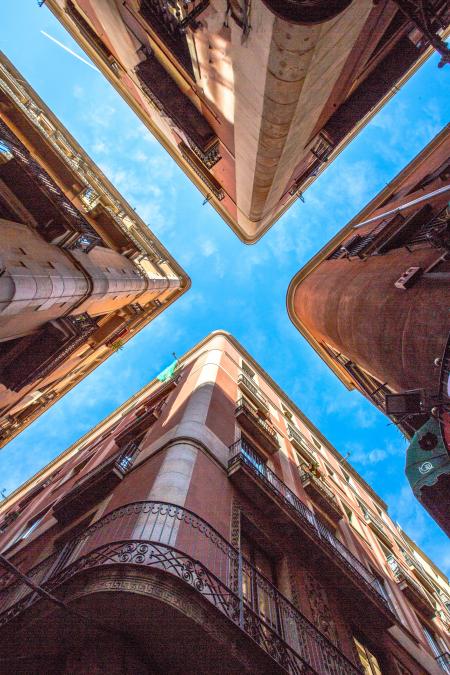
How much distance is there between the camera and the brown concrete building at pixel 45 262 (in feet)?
28.9

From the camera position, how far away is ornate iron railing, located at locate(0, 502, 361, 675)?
5336 millimetres

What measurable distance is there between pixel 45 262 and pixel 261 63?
6601 mm

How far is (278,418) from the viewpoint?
67.5 feet

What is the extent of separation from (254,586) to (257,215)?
12.1 metres

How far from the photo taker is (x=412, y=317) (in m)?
8.66

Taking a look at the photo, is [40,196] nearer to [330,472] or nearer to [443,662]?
[443,662]

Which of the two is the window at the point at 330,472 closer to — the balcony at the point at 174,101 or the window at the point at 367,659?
the window at the point at 367,659

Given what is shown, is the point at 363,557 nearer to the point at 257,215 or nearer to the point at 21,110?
the point at 257,215

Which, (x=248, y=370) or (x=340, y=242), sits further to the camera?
(x=248, y=370)

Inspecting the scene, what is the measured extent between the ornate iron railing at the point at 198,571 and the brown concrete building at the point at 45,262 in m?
4.80

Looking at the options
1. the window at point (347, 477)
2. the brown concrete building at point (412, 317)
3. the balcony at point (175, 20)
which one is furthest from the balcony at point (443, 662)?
the balcony at point (175, 20)

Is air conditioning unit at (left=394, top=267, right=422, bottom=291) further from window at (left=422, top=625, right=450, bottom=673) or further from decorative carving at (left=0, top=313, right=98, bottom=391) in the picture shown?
window at (left=422, top=625, right=450, bottom=673)

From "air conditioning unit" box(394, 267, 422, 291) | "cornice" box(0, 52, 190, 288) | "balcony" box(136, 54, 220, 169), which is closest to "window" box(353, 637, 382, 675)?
"air conditioning unit" box(394, 267, 422, 291)

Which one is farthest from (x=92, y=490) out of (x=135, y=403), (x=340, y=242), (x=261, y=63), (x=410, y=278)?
(x=340, y=242)
